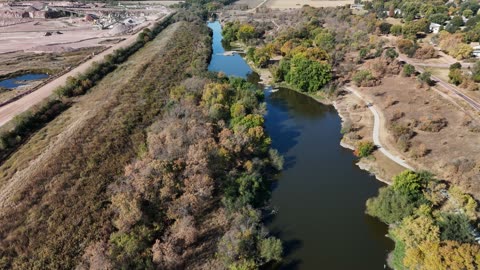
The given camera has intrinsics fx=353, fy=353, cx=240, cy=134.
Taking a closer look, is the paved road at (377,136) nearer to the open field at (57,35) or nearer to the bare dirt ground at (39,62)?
the bare dirt ground at (39,62)

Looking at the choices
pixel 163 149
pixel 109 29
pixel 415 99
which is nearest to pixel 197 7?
pixel 109 29

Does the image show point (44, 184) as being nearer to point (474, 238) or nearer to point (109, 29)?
point (474, 238)

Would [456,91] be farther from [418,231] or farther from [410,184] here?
[418,231]

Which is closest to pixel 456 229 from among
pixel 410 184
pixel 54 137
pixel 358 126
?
pixel 410 184

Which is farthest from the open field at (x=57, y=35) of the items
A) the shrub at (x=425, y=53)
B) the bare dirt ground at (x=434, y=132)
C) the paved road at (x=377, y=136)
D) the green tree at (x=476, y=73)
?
the green tree at (x=476, y=73)

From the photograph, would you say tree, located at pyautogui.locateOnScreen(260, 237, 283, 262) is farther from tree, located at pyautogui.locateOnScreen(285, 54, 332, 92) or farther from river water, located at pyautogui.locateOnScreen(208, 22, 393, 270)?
tree, located at pyautogui.locateOnScreen(285, 54, 332, 92)
